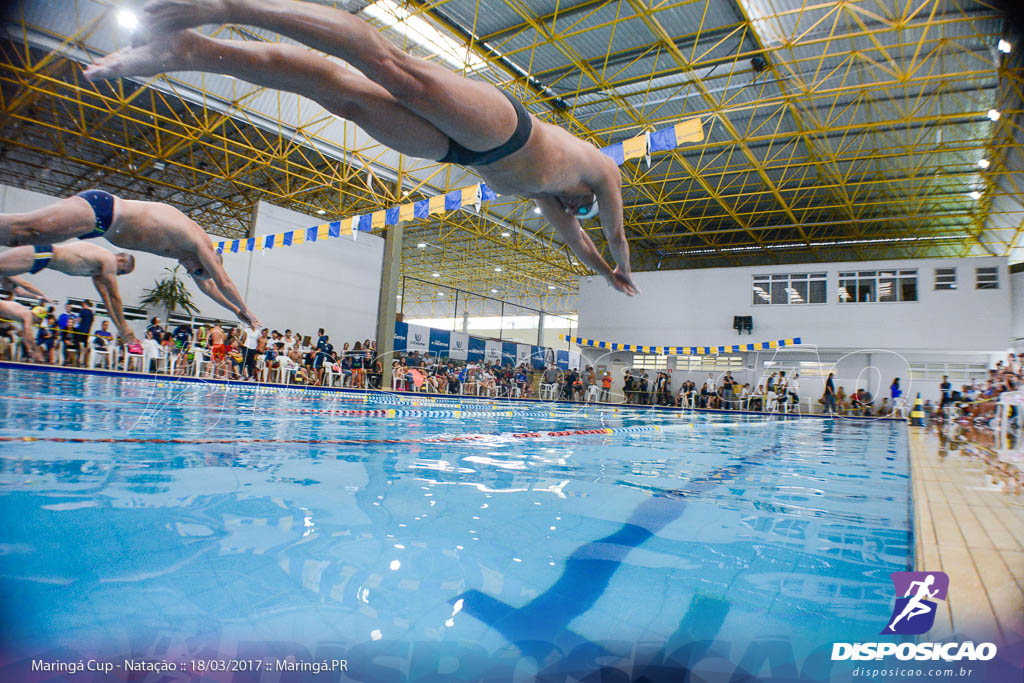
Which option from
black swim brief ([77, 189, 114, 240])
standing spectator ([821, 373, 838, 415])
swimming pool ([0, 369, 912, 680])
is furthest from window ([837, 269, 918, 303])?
black swim brief ([77, 189, 114, 240])

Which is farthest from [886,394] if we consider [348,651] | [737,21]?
[348,651]

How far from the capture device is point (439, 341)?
724 inches

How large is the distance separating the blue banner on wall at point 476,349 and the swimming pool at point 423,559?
51.4 ft

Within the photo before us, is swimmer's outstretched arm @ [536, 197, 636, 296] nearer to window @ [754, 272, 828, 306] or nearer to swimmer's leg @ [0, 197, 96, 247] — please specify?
swimmer's leg @ [0, 197, 96, 247]

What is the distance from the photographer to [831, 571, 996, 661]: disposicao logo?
3.43 ft

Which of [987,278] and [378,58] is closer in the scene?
[378,58]

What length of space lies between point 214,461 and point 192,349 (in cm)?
834

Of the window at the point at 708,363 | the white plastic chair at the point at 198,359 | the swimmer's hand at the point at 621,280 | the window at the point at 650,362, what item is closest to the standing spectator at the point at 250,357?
the white plastic chair at the point at 198,359

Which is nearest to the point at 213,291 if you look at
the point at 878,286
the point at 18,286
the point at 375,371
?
the point at 18,286

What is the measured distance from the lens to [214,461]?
289 cm

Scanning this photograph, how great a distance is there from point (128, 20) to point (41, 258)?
2.27 metres

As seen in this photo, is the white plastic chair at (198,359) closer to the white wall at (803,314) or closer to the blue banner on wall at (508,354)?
the blue banner on wall at (508,354)

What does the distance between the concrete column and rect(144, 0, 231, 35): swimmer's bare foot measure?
15096mm

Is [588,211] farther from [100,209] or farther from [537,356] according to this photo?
[537,356]
